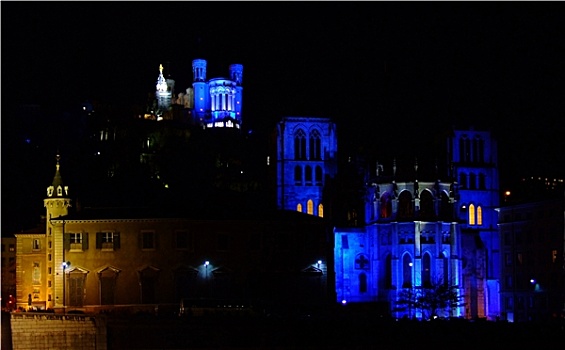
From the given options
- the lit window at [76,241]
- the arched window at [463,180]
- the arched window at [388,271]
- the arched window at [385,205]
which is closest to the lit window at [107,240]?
the lit window at [76,241]

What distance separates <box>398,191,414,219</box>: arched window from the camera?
94875 mm

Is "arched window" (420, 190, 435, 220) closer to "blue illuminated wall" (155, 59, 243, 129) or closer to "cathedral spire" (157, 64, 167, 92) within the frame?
"blue illuminated wall" (155, 59, 243, 129)

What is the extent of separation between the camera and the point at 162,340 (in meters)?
60.4

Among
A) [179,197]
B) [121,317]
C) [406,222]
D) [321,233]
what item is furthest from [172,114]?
[121,317]

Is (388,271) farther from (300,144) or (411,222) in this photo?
(300,144)

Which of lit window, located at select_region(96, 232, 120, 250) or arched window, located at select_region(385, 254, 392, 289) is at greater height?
lit window, located at select_region(96, 232, 120, 250)

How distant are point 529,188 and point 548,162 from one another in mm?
10093

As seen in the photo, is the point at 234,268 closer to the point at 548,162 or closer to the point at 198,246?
the point at 198,246

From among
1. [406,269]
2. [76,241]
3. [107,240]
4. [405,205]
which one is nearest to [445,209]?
[405,205]

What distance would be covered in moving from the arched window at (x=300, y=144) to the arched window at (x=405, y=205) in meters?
12.6

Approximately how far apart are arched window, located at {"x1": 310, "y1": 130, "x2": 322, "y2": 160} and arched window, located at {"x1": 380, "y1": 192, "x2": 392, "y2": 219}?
33.5 ft

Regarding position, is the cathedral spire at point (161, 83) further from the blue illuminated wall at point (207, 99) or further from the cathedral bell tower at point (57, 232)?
the cathedral bell tower at point (57, 232)

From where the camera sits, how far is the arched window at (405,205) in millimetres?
94875

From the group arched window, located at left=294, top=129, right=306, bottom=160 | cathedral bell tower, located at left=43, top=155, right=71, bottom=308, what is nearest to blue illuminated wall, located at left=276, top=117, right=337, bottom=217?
arched window, located at left=294, top=129, right=306, bottom=160
